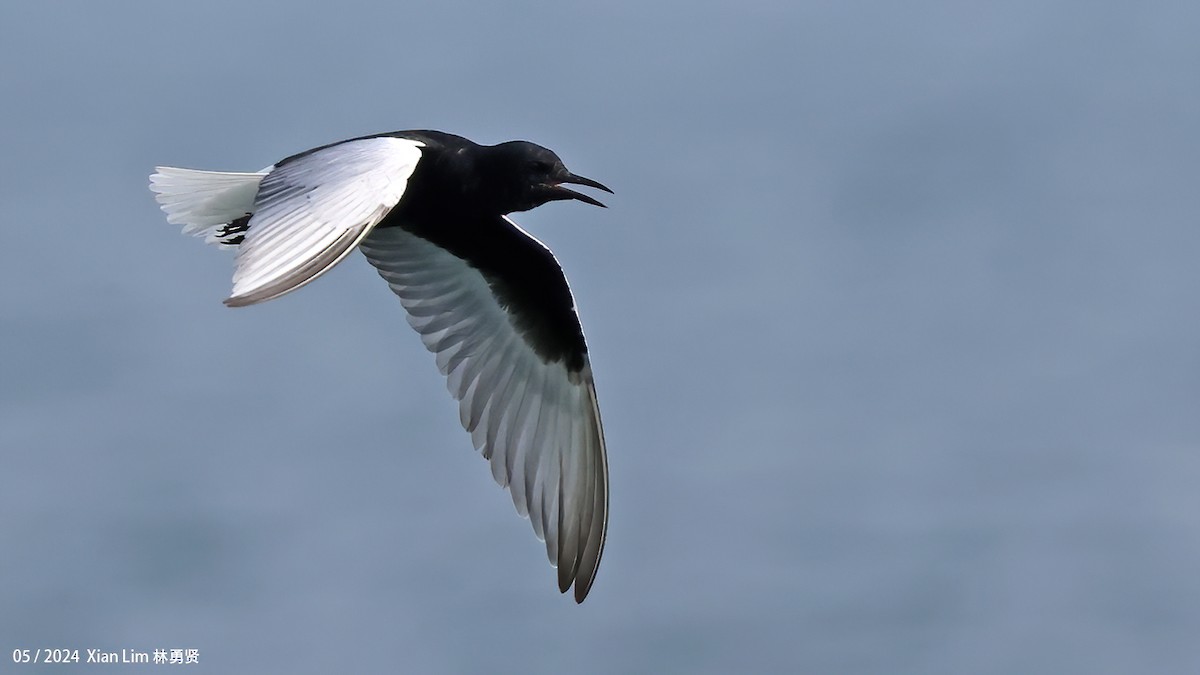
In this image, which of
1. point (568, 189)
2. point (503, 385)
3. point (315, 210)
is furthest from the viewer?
point (503, 385)

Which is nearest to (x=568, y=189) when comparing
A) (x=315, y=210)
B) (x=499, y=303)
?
(x=499, y=303)

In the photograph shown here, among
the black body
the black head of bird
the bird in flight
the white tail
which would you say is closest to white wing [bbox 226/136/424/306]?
the black body

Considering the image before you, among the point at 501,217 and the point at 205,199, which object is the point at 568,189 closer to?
the point at 501,217

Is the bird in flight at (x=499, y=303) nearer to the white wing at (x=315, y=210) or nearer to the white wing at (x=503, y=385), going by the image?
the white wing at (x=503, y=385)

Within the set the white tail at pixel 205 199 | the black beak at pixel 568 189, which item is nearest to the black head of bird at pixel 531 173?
the black beak at pixel 568 189

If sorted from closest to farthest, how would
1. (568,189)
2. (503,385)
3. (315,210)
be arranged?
(315,210) < (568,189) < (503,385)

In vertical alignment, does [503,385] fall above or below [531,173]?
below

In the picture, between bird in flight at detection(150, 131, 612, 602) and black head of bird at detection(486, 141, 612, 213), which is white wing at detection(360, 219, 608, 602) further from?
black head of bird at detection(486, 141, 612, 213)
